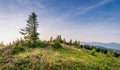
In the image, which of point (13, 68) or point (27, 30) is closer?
point (13, 68)

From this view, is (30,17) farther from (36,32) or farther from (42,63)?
(42,63)

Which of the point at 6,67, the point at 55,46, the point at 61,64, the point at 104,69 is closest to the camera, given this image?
the point at 6,67

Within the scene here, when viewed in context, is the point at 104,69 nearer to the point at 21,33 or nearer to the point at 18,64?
the point at 18,64

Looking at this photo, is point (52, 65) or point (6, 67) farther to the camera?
point (52, 65)

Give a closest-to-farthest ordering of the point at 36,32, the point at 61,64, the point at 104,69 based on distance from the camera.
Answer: the point at 61,64 < the point at 104,69 < the point at 36,32

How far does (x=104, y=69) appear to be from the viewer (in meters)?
26.8

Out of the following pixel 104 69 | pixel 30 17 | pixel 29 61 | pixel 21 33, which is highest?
pixel 30 17

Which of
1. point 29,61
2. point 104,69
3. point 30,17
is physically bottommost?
point 104,69

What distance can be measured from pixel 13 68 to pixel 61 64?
6742 millimetres

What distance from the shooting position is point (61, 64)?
24.6 meters

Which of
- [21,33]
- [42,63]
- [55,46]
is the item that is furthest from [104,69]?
[21,33]

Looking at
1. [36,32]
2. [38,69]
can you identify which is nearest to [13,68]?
[38,69]

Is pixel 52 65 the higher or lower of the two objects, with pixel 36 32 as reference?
lower

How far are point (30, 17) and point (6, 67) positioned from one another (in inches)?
2111
